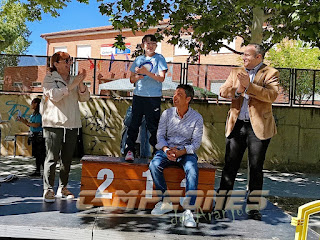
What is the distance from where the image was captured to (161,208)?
4.36 metres

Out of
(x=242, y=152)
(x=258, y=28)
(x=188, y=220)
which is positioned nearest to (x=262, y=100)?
(x=242, y=152)

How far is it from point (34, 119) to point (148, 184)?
391 centimetres

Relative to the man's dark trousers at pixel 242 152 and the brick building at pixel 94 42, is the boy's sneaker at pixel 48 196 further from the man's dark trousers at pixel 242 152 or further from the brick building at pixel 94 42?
the brick building at pixel 94 42

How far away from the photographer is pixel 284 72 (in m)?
11.7

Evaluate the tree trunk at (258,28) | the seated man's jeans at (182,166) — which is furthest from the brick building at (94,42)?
the seated man's jeans at (182,166)

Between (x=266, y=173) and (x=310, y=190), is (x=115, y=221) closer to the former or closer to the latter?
(x=310, y=190)

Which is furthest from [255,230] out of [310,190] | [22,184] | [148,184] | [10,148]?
[10,148]

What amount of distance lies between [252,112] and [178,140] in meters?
1.00

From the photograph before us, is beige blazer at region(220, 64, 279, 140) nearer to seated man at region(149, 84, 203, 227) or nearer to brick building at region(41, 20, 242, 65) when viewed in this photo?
seated man at region(149, 84, 203, 227)

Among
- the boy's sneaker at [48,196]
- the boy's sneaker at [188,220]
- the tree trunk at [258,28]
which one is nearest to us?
the boy's sneaker at [188,220]

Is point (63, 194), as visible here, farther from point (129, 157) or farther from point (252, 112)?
point (252, 112)

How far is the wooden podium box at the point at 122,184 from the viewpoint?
180 inches

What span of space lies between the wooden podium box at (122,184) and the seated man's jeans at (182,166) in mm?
106

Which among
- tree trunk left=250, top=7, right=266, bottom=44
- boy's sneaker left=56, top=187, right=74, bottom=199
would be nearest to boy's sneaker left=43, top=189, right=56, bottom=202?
boy's sneaker left=56, top=187, right=74, bottom=199
